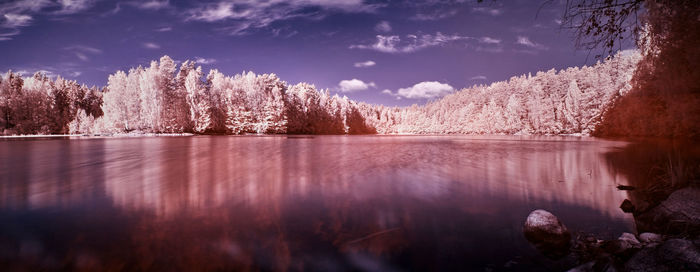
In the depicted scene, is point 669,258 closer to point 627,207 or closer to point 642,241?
point 642,241

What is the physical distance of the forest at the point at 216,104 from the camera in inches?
2045

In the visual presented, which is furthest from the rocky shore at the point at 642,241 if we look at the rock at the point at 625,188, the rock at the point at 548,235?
the rock at the point at 625,188

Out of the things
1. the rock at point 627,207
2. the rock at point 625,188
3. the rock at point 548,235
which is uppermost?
the rock at point 548,235

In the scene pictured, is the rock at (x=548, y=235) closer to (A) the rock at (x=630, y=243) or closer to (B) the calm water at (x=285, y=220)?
(B) the calm water at (x=285, y=220)

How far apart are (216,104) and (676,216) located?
2703 inches

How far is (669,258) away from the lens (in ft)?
9.23

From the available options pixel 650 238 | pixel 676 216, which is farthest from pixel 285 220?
pixel 676 216

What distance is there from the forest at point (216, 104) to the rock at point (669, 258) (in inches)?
1373

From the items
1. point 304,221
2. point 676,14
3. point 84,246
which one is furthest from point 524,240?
point 676,14

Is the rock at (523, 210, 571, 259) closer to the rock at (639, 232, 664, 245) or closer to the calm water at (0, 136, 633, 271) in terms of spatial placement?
the calm water at (0, 136, 633, 271)

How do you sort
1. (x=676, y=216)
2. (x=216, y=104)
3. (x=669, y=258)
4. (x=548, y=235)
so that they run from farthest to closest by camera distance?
(x=216, y=104)
(x=676, y=216)
(x=548, y=235)
(x=669, y=258)

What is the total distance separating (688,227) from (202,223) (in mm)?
8603

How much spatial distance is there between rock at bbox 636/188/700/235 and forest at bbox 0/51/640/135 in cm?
3113

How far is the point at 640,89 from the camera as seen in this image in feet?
111
